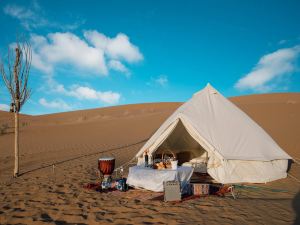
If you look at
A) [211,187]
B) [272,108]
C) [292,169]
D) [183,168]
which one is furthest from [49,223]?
[272,108]

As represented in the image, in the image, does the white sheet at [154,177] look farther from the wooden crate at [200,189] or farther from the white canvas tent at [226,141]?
the white canvas tent at [226,141]

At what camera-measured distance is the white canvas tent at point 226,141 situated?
7871 mm

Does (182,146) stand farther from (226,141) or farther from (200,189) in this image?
(200,189)

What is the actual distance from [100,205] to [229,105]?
18.4 ft

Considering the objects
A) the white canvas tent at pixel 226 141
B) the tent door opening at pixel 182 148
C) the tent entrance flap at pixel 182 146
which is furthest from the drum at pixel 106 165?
the tent entrance flap at pixel 182 146

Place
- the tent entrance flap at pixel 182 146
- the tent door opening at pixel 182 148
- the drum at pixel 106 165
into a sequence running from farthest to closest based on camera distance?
the tent entrance flap at pixel 182 146 → the tent door opening at pixel 182 148 → the drum at pixel 106 165

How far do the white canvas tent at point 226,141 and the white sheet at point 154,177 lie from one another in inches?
→ 47.1

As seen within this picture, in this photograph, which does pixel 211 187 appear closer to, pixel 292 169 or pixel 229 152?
pixel 229 152

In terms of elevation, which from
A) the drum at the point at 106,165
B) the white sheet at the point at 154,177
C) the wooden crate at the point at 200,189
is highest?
the drum at the point at 106,165

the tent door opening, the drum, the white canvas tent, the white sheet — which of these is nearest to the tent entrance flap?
the tent door opening

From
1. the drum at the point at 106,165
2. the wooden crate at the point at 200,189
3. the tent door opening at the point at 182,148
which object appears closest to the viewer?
the wooden crate at the point at 200,189

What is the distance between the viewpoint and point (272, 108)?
90.8 ft

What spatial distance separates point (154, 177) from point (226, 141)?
2.54 meters

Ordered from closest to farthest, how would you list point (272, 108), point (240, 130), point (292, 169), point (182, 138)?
point (240, 130)
point (292, 169)
point (182, 138)
point (272, 108)
